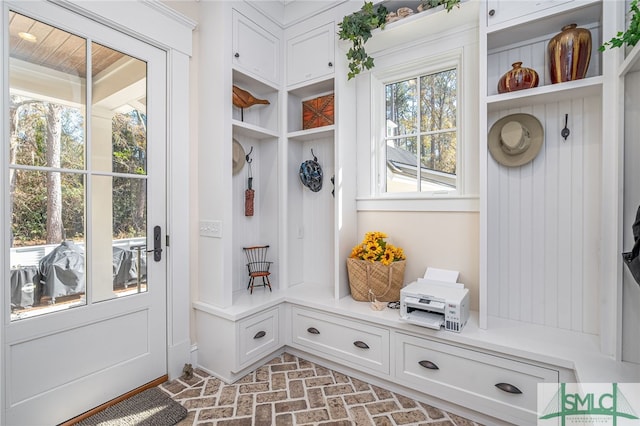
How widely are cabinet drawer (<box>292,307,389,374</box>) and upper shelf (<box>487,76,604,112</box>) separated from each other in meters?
1.67

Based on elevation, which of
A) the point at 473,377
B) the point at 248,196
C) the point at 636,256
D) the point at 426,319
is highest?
the point at 248,196

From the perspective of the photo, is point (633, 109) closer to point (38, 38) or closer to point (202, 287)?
point (202, 287)

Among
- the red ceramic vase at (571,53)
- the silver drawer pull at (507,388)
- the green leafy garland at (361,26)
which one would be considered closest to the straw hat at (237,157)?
the green leafy garland at (361,26)

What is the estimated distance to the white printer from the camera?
182cm

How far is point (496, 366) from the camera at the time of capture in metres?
1.71

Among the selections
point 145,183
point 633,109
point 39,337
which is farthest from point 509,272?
point 39,337

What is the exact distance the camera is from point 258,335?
7.65ft

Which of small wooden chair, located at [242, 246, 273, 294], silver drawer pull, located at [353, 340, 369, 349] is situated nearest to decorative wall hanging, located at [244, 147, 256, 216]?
small wooden chair, located at [242, 246, 273, 294]

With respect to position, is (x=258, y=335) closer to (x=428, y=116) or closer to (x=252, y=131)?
(x=252, y=131)

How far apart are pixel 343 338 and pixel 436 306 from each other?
76 cm

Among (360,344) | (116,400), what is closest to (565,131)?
(360,344)

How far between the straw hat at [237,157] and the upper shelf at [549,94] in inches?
75.4

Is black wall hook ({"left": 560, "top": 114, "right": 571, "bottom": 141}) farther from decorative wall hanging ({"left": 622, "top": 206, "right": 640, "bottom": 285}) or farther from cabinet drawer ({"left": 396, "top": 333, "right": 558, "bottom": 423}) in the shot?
cabinet drawer ({"left": 396, "top": 333, "right": 558, "bottom": 423})

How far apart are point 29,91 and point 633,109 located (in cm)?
314
